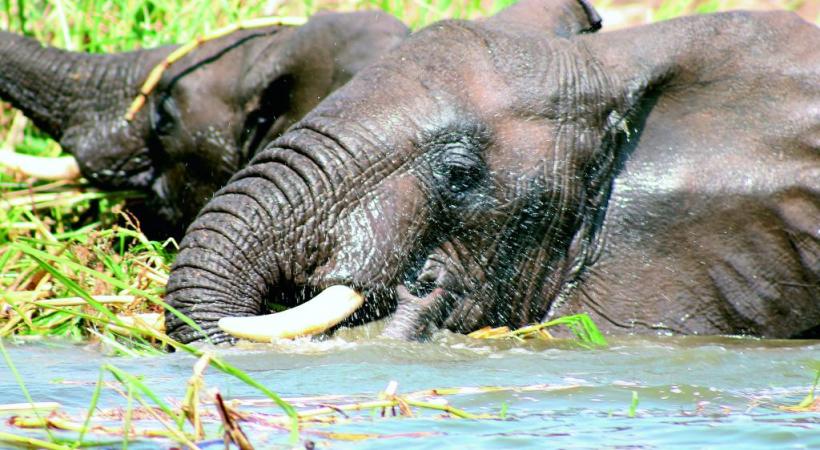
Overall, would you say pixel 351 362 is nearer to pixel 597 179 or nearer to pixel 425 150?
pixel 425 150

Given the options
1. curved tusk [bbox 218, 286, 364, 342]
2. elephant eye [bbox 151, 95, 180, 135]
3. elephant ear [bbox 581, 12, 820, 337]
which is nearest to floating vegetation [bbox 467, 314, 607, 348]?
elephant ear [bbox 581, 12, 820, 337]

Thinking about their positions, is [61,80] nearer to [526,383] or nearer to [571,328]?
[571,328]

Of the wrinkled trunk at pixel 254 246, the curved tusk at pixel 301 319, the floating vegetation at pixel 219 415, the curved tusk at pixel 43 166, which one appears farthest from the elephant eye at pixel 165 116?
the floating vegetation at pixel 219 415

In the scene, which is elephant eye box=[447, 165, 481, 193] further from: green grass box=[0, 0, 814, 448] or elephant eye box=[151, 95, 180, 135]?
elephant eye box=[151, 95, 180, 135]

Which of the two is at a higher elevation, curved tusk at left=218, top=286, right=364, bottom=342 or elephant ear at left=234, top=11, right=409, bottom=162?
elephant ear at left=234, top=11, right=409, bottom=162

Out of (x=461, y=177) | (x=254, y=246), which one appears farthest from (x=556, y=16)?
(x=254, y=246)

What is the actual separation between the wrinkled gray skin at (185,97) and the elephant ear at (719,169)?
110 cm

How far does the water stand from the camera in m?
3.30

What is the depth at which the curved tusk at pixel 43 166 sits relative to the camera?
6402 millimetres

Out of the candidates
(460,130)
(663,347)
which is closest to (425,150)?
(460,130)

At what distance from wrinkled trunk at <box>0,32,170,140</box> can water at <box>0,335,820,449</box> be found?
1.84 m

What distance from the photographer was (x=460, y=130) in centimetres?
455

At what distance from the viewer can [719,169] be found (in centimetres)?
485

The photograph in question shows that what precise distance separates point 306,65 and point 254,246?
1.59 meters
